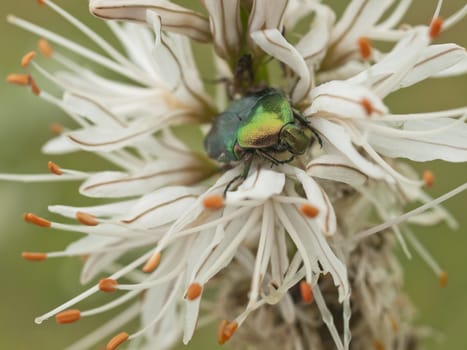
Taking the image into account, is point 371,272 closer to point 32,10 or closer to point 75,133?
point 75,133

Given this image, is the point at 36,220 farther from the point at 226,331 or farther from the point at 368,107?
the point at 368,107

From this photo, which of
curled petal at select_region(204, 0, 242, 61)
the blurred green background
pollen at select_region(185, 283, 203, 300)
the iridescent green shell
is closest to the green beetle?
the iridescent green shell

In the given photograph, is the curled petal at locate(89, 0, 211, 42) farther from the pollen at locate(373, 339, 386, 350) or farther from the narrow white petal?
the pollen at locate(373, 339, 386, 350)

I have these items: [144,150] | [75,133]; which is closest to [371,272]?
[144,150]

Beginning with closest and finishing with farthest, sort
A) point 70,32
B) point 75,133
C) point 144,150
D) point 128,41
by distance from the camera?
1. point 75,133
2. point 144,150
3. point 128,41
4. point 70,32

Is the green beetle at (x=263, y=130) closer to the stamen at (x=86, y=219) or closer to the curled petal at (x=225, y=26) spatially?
the curled petal at (x=225, y=26)

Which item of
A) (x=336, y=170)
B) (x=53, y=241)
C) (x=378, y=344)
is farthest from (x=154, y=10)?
(x=53, y=241)
